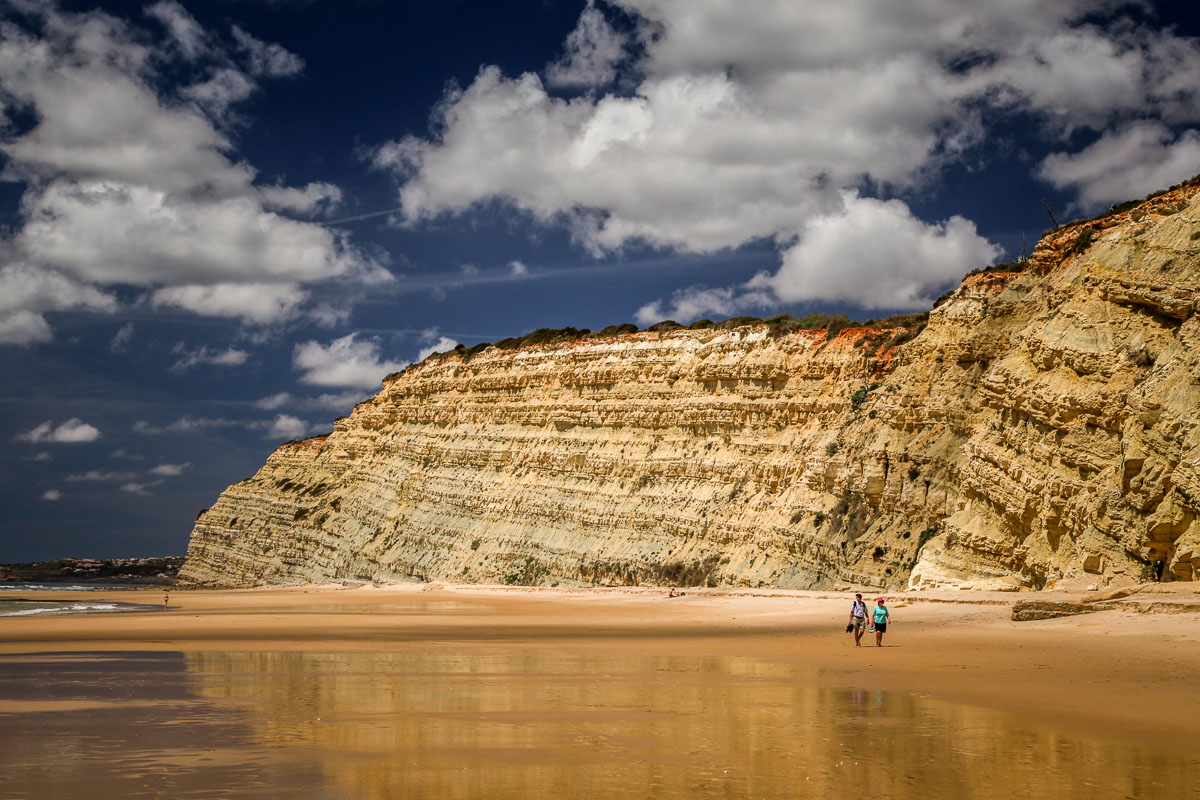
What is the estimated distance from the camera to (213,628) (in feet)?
75.6

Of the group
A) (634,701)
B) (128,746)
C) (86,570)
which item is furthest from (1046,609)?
(86,570)

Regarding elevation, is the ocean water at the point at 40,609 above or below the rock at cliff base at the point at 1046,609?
below

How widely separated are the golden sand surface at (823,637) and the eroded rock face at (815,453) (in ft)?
8.97

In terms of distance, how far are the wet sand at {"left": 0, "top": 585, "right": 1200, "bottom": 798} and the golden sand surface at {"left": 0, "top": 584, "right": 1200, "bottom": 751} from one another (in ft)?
0.26

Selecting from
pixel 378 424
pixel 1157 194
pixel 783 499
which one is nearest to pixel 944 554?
pixel 783 499

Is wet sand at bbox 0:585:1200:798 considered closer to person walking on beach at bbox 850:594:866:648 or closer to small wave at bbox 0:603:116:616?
person walking on beach at bbox 850:594:866:648

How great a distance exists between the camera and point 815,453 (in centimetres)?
3319

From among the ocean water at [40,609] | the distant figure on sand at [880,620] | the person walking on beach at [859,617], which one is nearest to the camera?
the distant figure on sand at [880,620]

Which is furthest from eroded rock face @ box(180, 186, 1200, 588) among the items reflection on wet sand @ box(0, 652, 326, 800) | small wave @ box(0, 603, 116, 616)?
reflection on wet sand @ box(0, 652, 326, 800)

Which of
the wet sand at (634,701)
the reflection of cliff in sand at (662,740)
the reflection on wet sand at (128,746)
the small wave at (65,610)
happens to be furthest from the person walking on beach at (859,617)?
the small wave at (65,610)

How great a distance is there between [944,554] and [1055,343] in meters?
6.27

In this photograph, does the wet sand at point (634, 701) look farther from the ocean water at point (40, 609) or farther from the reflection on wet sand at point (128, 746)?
the ocean water at point (40, 609)

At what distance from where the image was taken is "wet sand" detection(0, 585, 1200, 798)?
7082mm

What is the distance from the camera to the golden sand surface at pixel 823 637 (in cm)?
1045
